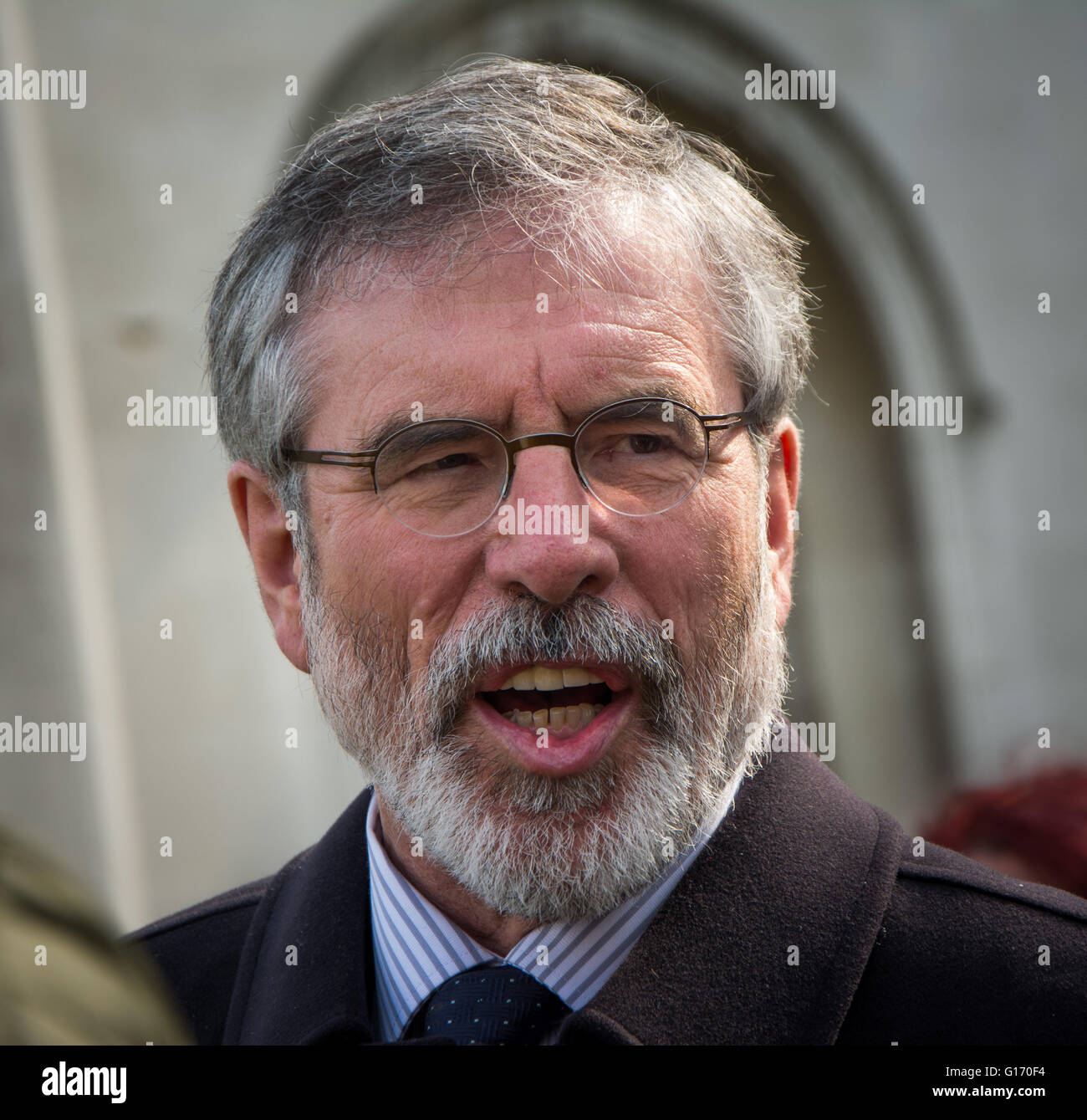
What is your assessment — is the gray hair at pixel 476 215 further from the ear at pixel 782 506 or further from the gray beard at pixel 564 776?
the gray beard at pixel 564 776

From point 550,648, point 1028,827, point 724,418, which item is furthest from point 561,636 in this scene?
point 1028,827

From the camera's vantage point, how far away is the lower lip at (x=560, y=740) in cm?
171

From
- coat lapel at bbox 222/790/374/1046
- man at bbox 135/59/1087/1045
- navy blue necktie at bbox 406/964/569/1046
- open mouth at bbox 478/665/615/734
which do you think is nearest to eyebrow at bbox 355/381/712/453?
man at bbox 135/59/1087/1045

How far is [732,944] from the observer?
1.67m

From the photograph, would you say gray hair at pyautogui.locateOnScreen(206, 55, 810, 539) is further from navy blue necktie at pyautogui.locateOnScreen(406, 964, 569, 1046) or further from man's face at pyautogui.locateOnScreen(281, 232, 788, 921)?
navy blue necktie at pyautogui.locateOnScreen(406, 964, 569, 1046)

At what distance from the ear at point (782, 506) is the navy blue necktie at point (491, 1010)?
680 millimetres

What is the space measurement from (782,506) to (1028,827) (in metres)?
1.18

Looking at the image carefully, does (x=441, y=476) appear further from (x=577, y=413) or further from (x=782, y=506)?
(x=782, y=506)

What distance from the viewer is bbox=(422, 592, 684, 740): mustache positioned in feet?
5.46

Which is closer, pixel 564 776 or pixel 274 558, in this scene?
pixel 564 776

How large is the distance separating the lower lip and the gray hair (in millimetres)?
469

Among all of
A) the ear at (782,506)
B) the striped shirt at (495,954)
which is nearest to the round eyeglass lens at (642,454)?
the ear at (782,506)

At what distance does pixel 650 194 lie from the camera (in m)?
1.92
